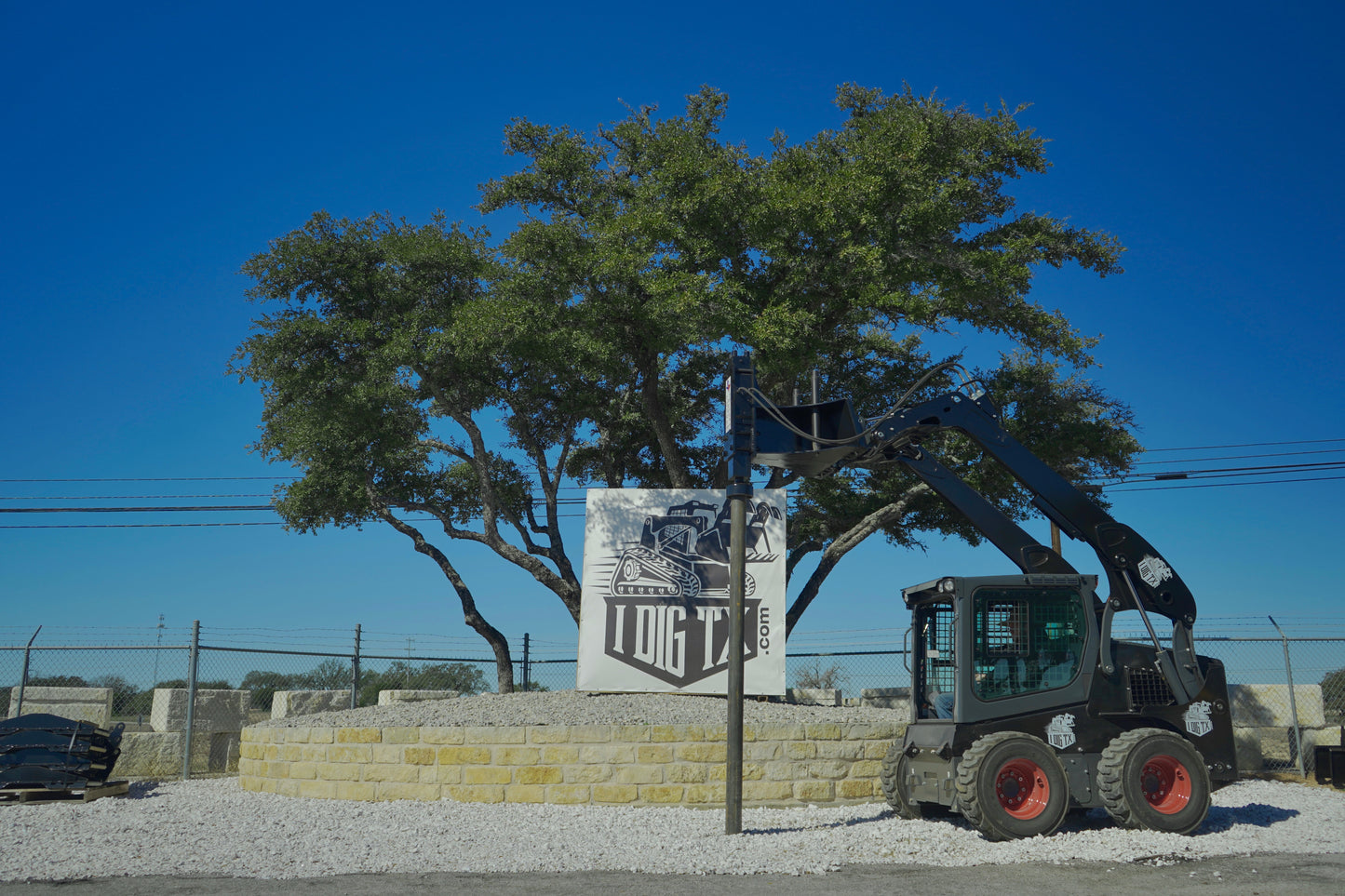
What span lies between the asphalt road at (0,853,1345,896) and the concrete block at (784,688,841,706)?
1109 centimetres

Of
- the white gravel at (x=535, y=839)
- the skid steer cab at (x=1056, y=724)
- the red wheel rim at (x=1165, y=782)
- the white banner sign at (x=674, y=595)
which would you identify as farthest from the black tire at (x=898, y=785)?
the white banner sign at (x=674, y=595)

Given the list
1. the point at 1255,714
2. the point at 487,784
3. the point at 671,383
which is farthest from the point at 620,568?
the point at 1255,714

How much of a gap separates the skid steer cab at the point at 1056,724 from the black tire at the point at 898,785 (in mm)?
33

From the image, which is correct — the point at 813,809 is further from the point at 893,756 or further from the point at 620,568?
the point at 620,568

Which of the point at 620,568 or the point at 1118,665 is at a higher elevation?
the point at 620,568

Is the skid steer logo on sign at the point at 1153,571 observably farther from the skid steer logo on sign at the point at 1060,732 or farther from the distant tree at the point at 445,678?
the distant tree at the point at 445,678

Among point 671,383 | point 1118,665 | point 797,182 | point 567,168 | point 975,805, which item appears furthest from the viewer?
point 671,383

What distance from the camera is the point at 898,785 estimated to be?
10.2 m

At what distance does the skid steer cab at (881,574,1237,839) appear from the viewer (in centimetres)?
891

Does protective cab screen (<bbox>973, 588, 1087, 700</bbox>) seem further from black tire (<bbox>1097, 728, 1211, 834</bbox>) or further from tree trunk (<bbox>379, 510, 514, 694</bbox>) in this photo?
tree trunk (<bbox>379, 510, 514, 694</bbox>)

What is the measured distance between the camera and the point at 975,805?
8648 mm

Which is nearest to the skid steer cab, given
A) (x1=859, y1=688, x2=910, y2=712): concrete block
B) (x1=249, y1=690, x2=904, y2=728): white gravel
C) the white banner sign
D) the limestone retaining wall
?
A: the limestone retaining wall

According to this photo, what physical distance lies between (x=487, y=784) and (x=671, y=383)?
9850mm

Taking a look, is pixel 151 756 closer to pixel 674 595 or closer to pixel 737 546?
pixel 674 595
